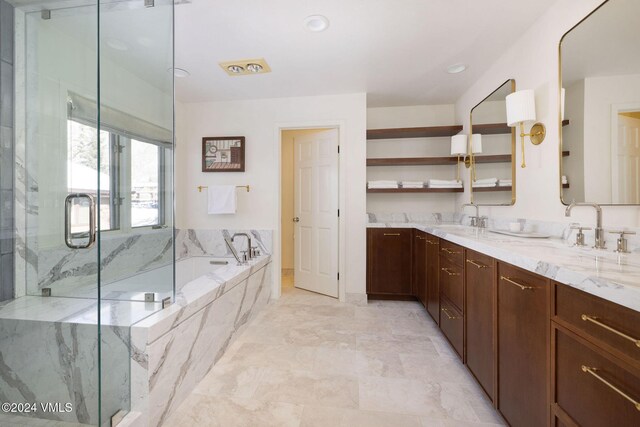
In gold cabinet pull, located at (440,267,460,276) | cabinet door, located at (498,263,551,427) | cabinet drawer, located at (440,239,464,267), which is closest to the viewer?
cabinet door, located at (498,263,551,427)

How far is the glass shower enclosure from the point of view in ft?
4.01

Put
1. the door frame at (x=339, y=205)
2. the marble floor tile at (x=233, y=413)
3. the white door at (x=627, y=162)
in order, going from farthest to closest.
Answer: the door frame at (x=339, y=205), the marble floor tile at (x=233, y=413), the white door at (x=627, y=162)

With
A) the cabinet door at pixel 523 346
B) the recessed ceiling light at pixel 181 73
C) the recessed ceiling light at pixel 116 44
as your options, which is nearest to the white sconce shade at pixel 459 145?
the cabinet door at pixel 523 346

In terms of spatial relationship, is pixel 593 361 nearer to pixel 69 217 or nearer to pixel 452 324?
pixel 452 324

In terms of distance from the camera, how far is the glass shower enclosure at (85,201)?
1224mm

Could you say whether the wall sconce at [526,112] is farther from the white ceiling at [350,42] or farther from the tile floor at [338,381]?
the tile floor at [338,381]

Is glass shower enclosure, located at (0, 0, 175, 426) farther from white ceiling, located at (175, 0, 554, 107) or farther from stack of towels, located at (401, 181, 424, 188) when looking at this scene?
stack of towels, located at (401, 181, 424, 188)

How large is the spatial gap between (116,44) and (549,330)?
7.49ft

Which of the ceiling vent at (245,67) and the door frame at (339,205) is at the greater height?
the ceiling vent at (245,67)

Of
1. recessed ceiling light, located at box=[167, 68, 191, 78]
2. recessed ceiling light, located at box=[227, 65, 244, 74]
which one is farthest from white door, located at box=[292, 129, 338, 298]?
recessed ceiling light, located at box=[167, 68, 191, 78]

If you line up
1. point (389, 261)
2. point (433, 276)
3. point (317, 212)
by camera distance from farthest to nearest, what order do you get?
point (317, 212) < point (389, 261) < point (433, 276)

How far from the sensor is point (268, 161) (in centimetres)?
326

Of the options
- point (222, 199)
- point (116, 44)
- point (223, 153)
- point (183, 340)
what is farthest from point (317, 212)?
point (116, 44)

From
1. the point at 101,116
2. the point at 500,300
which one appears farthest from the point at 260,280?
the point at 500,300
